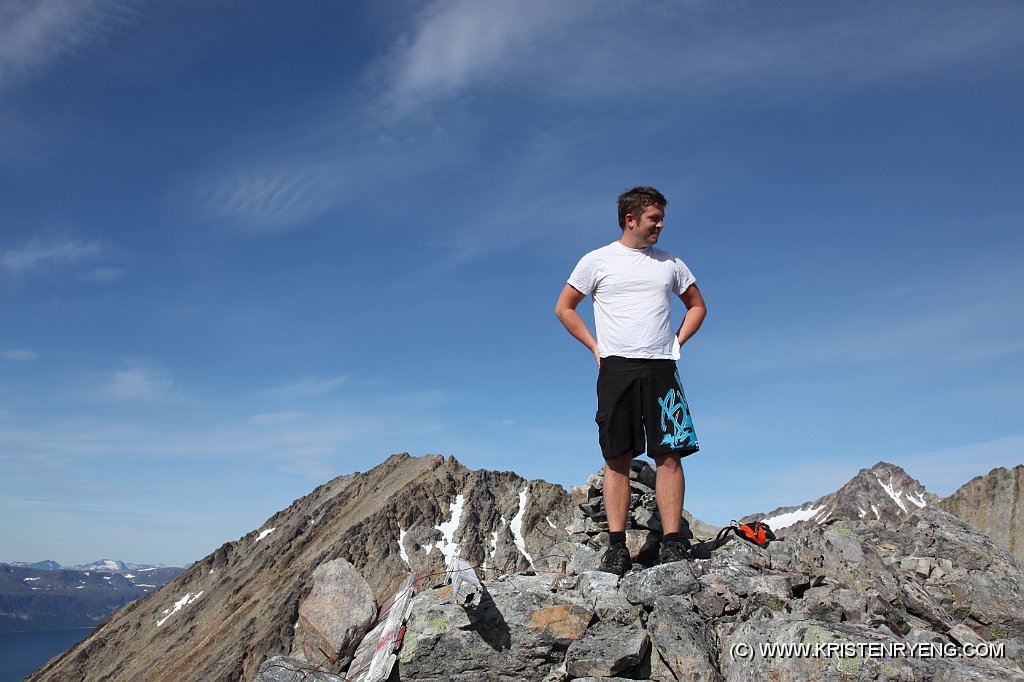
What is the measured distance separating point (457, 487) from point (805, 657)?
350 feet

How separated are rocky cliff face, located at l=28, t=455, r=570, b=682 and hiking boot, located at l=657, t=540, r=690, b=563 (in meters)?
74.0

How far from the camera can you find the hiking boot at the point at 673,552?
7.59 meters

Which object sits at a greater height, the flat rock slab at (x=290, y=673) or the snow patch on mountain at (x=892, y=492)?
the snow patch on mountain at (x=892, y=492)

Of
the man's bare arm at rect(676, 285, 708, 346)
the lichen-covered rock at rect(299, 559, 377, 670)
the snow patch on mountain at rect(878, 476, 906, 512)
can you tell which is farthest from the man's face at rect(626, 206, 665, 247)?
the snow patch on mountain at rect(878, 476, 906, 512)

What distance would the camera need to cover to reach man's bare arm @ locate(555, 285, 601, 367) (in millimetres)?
8125

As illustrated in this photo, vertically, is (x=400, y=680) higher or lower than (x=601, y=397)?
lower

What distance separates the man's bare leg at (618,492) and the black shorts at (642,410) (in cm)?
15

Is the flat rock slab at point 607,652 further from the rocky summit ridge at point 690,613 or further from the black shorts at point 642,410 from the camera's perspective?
the black shorts at point 642,410

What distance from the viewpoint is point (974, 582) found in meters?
8.53

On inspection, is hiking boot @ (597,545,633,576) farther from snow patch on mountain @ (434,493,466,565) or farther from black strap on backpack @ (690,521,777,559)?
snow patch on mountain @ (434,493,466,565)

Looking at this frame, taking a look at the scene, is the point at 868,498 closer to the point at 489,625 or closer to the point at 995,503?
the point at 995,503

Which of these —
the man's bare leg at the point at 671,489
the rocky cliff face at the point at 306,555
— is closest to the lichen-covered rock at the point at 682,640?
the man's bare leg at the point at 671,489

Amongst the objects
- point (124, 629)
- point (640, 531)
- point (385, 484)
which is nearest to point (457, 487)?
point (385, 484)

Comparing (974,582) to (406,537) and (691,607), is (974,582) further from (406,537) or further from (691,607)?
(406,537)
